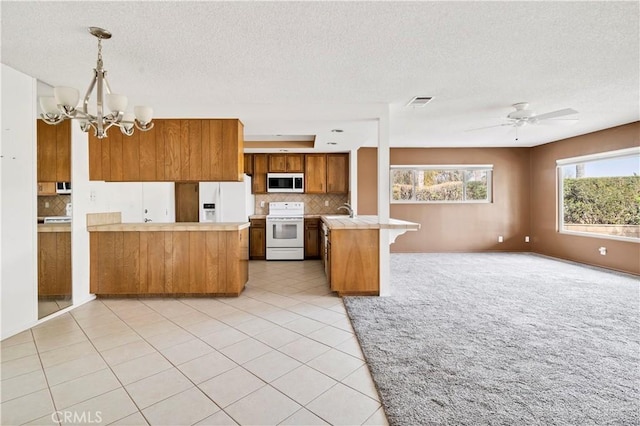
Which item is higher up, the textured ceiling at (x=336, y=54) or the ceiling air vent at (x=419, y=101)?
the ceiling air vent at (x=419, y=101)

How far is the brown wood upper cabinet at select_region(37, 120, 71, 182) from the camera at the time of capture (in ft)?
9.51

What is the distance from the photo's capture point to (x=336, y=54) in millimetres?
2305

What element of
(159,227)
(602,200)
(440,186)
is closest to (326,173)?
(440,186)

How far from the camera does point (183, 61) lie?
2.42m

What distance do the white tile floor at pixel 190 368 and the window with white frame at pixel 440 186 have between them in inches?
163

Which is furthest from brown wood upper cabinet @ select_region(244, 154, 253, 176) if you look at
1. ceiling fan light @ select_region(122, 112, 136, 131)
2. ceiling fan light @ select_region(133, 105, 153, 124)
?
ceiling fan light @ select_region(133, 105, 153, 124)

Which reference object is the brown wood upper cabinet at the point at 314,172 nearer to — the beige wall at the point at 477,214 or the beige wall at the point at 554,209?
the beige wall at the point at 477,214

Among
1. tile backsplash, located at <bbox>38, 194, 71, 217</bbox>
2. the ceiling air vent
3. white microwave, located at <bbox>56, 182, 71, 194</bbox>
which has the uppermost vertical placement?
the ceiling air vent

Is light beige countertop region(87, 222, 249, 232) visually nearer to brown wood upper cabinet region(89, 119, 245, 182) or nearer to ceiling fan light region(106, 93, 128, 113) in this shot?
brown wood upper cabinet region(89, 119, 245, 182)

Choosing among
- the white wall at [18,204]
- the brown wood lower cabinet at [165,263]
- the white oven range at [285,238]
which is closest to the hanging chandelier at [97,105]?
the white wall at [18,204]

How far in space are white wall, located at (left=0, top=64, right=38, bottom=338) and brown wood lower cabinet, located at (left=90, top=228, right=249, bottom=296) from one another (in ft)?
2.67

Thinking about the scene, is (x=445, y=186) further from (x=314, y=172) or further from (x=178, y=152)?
(x=178, y=152)

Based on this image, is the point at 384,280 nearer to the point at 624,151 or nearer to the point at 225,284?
the point at 225,284

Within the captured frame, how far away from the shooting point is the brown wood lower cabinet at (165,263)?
3607mm
